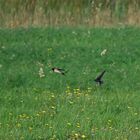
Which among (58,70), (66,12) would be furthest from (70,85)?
(66,12)

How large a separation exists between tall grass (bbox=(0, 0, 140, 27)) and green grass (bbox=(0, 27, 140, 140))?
990 mm

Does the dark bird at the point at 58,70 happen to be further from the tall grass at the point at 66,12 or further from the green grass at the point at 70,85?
the tall grass at the point at 66,12

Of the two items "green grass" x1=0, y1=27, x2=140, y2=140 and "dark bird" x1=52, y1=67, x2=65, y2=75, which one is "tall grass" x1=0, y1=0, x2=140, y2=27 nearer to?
"green grass" x1=0, y1=27, x2=140, y2=140

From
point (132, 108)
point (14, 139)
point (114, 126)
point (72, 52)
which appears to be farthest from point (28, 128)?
point (72, 52)

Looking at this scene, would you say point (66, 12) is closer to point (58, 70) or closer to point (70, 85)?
point (58, 70)

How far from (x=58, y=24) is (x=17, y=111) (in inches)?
279

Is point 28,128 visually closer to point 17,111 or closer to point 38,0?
point 17,111

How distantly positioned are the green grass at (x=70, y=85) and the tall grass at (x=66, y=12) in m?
0.99

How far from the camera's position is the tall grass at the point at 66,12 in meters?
14.4

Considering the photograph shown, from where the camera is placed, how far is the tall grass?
1441 cm

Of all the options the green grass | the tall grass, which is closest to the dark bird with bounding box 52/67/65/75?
the green grass

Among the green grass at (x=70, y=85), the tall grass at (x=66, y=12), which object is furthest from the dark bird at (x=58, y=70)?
the tall grass at (x=66, y=12)

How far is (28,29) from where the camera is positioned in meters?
13.4

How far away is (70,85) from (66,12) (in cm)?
587
